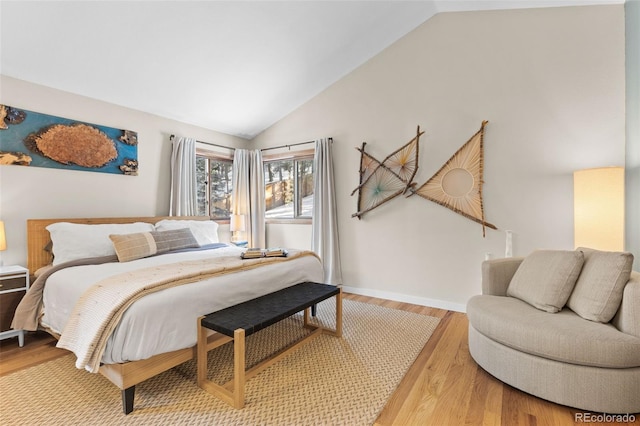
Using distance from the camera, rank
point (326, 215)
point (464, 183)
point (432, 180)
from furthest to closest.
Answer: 1. point (326, 215)
2. point (432, 180)
3. point (464, 183)

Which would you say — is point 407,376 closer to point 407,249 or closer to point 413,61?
point 407,249

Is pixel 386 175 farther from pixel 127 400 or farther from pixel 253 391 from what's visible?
pixel 127 400

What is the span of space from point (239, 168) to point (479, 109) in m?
3.40

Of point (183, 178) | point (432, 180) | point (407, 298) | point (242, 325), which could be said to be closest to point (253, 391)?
point (242, 325)

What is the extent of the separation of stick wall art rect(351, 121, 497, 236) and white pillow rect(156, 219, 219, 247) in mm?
1867

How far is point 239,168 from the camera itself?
4.89m

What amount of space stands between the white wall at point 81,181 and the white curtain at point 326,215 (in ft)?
6.23

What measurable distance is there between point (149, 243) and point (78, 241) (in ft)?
1.86

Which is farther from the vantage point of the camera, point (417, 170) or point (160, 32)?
point (417, 170)

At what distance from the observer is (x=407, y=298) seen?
3.75m

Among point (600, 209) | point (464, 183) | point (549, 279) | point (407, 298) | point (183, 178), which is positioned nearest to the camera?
point (549, 279)

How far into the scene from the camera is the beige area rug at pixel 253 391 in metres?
1.69

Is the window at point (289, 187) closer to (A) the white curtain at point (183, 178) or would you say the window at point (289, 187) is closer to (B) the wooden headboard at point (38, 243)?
(A) the white curtain at point (183, 178)

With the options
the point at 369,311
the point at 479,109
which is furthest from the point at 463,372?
the point at 479,109
